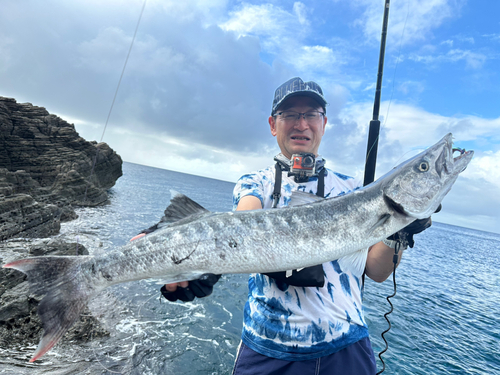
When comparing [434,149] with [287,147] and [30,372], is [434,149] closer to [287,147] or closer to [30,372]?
[287,147]

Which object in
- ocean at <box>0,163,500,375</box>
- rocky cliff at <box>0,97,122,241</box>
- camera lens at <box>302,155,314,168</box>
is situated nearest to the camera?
camera lens at <box>302,155,314,168</box>

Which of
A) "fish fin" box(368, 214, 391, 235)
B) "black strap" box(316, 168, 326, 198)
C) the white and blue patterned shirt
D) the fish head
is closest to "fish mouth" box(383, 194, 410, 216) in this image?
the fish head

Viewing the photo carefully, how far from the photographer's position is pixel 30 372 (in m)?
6.25

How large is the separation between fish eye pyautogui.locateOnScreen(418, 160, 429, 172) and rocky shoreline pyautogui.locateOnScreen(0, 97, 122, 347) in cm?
974

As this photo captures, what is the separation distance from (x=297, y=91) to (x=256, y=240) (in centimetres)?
247

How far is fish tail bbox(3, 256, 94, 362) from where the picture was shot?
318cm

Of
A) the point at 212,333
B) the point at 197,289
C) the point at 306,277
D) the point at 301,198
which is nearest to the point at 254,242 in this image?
the point at 306,277

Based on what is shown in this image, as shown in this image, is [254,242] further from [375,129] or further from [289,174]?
[375,129]

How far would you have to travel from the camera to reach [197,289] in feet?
10.9

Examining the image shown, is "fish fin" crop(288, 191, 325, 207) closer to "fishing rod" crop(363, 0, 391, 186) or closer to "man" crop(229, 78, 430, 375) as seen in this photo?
"man" crop(229, 78, 430, 375)

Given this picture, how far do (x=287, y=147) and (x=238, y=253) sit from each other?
1979 mm

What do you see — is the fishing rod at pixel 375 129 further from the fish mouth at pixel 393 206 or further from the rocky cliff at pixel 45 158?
the rocky cliff at pixel 45 158

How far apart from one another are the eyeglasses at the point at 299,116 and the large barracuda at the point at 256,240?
1.43 metres

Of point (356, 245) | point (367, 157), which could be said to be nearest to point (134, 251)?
point (356, 245)
